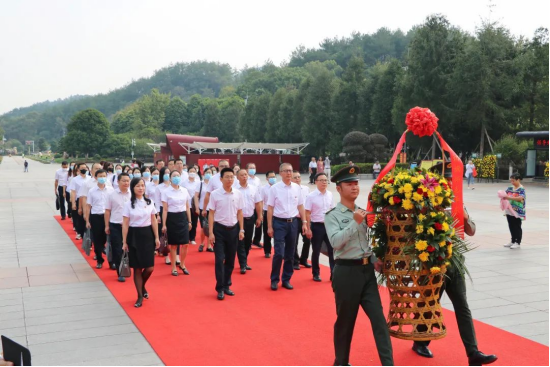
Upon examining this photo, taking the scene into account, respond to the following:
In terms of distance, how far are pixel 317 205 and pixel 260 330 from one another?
8.79 feet

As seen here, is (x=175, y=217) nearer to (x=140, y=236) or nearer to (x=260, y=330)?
(x=140, y=236)

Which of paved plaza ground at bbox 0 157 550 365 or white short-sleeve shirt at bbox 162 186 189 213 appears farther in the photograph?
white short-sleeve shirt at bbox 162 186 189 213

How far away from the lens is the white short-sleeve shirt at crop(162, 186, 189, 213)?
25.5 ft

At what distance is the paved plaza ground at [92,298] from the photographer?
4809 millimetres

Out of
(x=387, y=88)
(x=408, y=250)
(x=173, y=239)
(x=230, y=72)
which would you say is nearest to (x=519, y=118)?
(x=387, y=88)

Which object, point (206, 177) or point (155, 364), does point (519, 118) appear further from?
point (155, 364)

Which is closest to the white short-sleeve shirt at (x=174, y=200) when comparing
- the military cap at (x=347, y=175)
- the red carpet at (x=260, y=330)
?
the red carpet at (x=260, y=330)

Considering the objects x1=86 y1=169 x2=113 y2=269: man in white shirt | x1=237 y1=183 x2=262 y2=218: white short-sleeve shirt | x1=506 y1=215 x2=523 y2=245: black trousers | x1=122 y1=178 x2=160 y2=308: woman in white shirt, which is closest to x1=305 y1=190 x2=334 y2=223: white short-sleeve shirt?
x1=237 y1=183 x2=262 y2=218: white short-sleeve shirt

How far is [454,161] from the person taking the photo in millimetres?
4637

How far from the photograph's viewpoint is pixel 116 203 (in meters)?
7.59

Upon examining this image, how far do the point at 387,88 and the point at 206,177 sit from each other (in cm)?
3006

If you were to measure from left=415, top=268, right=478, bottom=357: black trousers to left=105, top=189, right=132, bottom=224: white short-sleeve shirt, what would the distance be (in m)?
4.85

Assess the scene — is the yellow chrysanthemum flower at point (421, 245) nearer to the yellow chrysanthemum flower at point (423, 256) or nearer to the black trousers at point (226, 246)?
the yellow chrysanthemum flower at point (423, 256)

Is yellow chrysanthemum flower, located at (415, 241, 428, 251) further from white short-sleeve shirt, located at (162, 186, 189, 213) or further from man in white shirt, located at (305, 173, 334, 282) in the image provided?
white short-sleeve shirt, located at (162, 186, 189, 213)
